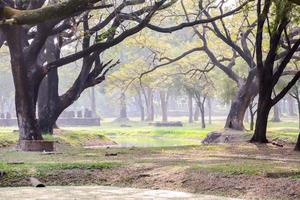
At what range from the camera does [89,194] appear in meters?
9.95

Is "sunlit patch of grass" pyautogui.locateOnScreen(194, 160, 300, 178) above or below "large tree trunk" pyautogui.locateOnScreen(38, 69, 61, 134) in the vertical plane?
below

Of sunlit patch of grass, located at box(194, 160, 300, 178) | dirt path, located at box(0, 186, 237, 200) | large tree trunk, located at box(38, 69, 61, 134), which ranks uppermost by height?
large tree trunk, located at box(38, 69, 61, 134)

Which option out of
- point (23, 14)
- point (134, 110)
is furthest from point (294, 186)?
point (134, 110)

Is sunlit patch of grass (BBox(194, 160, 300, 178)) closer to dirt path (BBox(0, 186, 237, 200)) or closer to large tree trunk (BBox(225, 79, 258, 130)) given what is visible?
dirt path (BBox(0, 186, 237, 200))

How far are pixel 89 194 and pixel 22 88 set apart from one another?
977 centimetres

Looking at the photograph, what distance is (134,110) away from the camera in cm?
10819

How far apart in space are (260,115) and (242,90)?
9.68 m

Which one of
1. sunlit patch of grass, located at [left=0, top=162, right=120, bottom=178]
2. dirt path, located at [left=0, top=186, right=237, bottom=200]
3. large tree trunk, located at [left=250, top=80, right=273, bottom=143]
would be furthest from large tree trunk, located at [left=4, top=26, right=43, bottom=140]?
dirt path, located at [left=0, top=186, right=237, bottom=200]

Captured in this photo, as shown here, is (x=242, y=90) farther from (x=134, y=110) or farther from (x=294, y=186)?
(x=134, y=110)

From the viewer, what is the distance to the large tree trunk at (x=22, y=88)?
18688 mm

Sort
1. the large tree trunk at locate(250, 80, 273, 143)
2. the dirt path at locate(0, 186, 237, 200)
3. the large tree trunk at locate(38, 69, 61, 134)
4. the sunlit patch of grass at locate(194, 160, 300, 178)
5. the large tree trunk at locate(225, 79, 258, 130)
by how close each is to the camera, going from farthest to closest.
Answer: the large tree trunk at locate(225, 79, 258, 130) < the large tree trunk at locate(38, 69, 61, 134) < the large tree trunk at locate(250, 80, 273, 143) < the sunlit patch of grass at locate(194, 160, 300, 178) < the dirt path at locate(0, 186, 237, 200)

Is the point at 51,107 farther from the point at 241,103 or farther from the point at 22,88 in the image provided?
the point at 241,103

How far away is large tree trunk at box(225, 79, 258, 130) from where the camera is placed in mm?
28672

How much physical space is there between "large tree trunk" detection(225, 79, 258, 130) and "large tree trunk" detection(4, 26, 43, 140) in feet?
41.0
